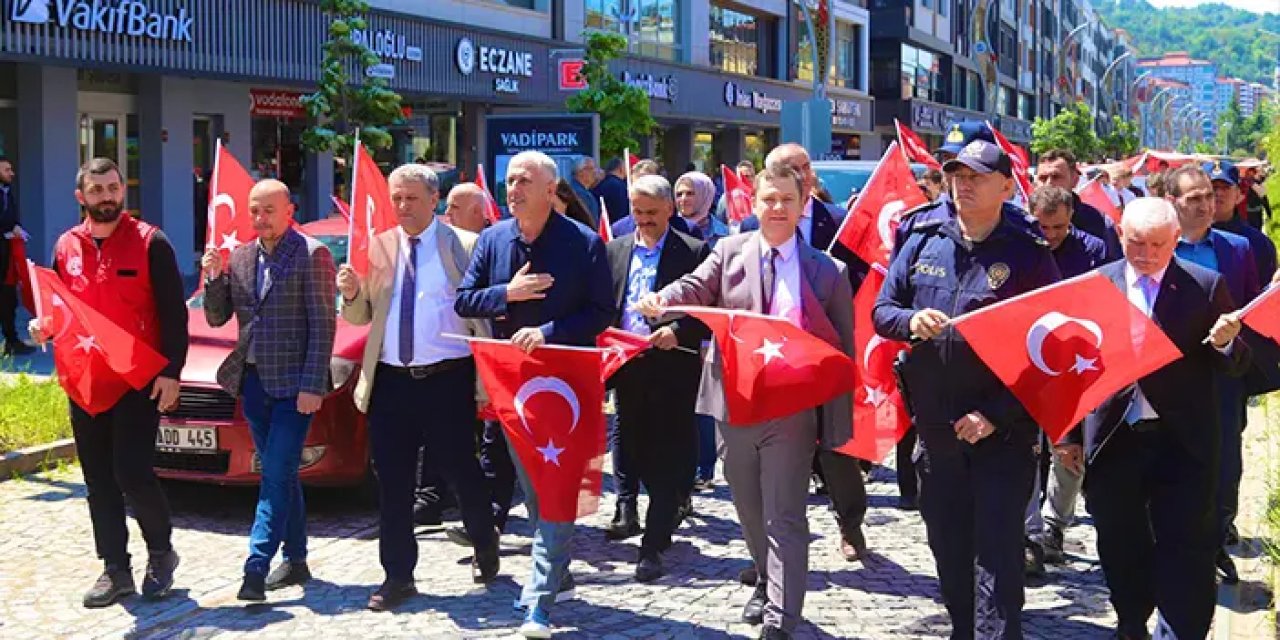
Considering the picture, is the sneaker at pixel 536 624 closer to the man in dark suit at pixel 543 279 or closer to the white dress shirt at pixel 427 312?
the man in dark suit at pixel 543 279

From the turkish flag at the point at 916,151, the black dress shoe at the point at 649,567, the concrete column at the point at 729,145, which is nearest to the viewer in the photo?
the black dress shoe at the point at 649,567

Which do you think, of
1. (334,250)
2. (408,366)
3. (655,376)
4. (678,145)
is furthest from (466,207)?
(678,145)

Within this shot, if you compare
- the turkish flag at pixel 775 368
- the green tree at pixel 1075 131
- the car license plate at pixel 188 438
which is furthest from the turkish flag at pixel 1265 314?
the green tree at pixel 1075 131

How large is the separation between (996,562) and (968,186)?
138 centimetres

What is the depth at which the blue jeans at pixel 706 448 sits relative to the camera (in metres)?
9.16

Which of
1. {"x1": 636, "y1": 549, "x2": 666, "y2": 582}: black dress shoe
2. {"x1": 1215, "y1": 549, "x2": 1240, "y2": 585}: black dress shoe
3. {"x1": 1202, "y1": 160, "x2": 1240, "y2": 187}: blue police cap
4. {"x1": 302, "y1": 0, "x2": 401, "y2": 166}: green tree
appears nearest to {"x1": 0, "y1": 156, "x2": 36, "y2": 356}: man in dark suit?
{"x1": 302, "y1": 0, "x2": 401, "y2": 166}: green tree

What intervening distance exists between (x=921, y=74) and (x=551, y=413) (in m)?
61.3

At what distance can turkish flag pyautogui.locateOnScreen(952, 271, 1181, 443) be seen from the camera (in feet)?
17.1

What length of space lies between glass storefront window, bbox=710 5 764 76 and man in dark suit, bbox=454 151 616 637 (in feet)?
110

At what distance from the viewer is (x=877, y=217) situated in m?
8.08

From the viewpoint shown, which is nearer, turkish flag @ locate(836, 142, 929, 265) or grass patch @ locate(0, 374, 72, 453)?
turkish flag @ locate(836, 142, 929, 265)

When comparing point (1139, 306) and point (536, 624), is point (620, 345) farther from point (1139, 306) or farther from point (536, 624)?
point (1139, 306)

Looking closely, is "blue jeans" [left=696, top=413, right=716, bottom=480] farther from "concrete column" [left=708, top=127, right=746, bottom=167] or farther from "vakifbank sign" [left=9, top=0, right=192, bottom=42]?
"concrete column" [left=708, top=127, right=746, bottom=167]

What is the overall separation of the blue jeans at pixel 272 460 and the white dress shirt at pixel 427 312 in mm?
544
